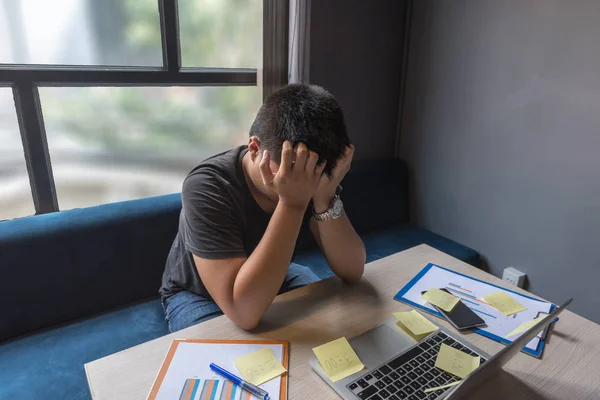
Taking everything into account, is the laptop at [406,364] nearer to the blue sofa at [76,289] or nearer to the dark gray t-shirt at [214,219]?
the dark gray t-shirt at [214,219]

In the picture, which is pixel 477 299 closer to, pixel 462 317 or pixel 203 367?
pixel 462 317

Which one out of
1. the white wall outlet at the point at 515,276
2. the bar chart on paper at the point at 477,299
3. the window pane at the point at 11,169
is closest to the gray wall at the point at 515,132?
the white wall outlet at the point at 515,276

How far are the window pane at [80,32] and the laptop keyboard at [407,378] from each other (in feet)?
5.41

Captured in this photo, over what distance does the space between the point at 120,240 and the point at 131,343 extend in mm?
394

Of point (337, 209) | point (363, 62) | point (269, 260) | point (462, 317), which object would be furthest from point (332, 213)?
point (363, 62)

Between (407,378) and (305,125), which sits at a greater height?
(305,125)

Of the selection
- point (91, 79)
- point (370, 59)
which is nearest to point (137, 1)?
point (91, 79)

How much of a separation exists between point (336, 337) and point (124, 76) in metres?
1.49

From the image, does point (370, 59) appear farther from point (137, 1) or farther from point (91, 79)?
point (91, 79)

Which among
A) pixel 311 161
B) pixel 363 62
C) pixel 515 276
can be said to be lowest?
pixel 515 276

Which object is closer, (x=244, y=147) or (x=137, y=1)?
(x=244, y=147)

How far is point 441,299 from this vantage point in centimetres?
98

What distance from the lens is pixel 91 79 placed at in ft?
5.53

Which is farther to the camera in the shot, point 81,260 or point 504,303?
point 81,260
